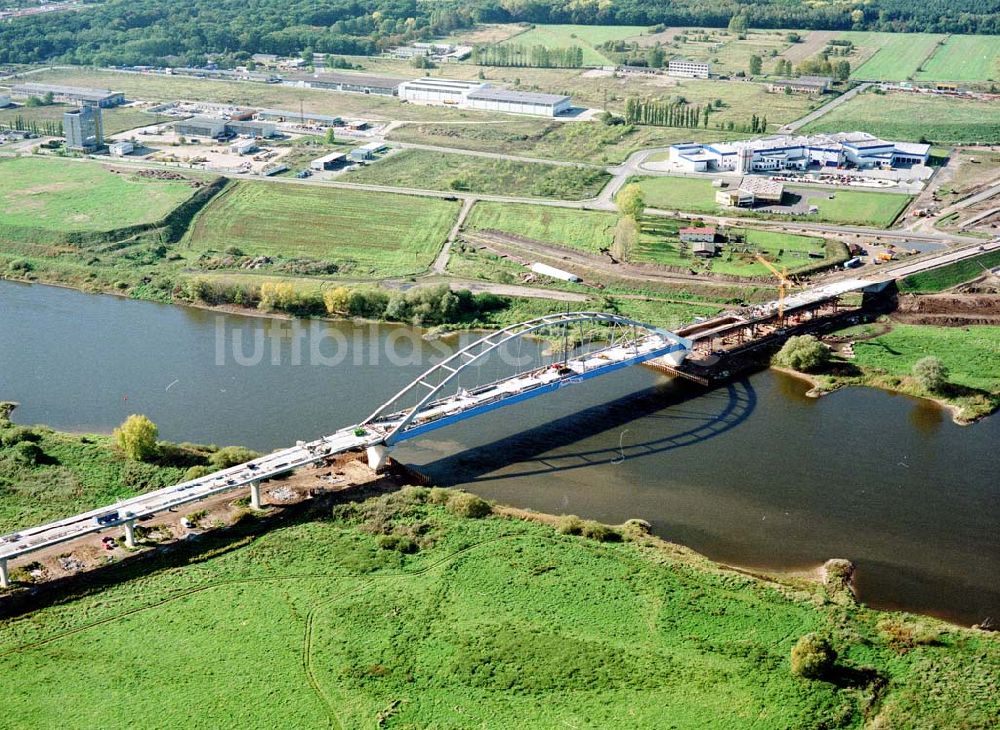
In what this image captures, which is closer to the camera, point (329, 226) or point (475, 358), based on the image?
point (475, 358)

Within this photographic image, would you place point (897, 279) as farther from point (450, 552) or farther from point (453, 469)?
point (450, 552)

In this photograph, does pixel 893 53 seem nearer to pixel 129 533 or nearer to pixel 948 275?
pixel 948 275

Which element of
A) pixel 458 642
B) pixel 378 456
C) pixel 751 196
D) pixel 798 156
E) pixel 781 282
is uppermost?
pixel 798 156

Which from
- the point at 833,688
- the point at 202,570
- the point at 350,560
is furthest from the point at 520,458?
the point at 833,688

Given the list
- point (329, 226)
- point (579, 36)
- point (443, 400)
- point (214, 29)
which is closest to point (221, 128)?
point (329, 226)

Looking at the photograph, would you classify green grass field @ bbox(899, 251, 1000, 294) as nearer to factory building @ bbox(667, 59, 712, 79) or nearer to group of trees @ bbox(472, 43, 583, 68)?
factory building @ bbox(667, 59, 712, 79)

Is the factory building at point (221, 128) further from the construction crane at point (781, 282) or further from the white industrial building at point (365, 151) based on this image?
the construction crane at point (781, 282)
